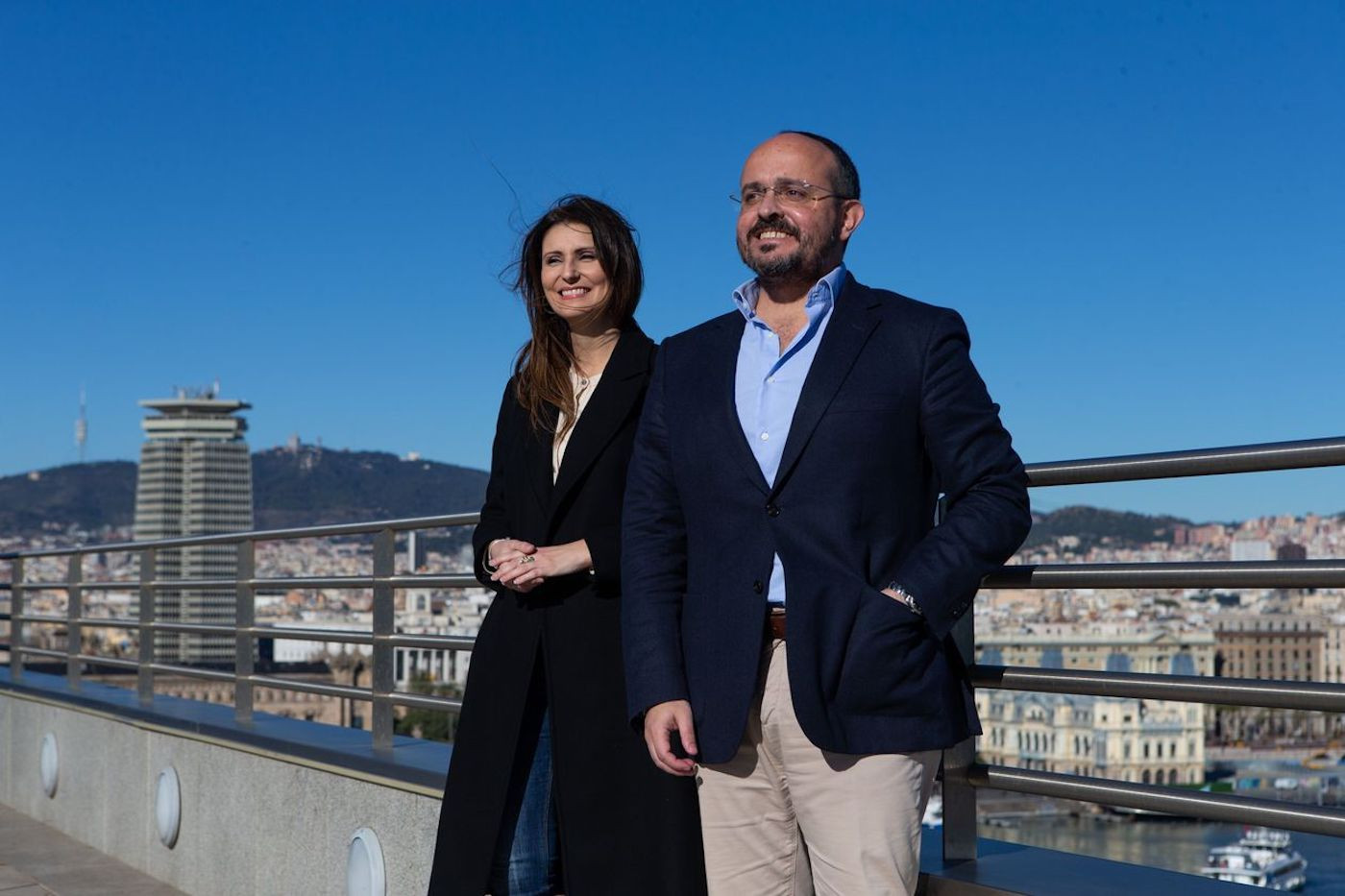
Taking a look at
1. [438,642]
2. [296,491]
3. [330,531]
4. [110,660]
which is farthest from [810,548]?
[296,491]

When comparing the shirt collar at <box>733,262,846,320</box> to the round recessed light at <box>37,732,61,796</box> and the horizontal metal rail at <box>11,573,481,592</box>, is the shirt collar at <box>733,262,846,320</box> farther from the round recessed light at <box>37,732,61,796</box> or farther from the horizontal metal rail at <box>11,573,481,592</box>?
the round recessed light at <box>37,732,61,796</box>

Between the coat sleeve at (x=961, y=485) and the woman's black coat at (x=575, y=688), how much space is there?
26.8 inches

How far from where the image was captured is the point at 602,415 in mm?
2777

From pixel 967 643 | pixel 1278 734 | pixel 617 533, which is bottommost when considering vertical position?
pixel 1278 734

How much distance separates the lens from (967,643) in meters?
2.67

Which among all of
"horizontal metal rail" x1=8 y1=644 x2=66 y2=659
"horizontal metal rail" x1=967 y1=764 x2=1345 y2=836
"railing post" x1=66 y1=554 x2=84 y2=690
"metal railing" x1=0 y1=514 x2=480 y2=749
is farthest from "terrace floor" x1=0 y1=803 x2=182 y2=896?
"horizontal metal rail" x1=967 y1=764 x2=1345 y2=836

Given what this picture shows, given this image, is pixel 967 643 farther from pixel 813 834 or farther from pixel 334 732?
pixel 334 732

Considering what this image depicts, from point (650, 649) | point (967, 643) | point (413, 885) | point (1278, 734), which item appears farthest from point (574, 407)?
point (1278, 734)

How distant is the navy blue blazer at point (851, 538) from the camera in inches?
85.0

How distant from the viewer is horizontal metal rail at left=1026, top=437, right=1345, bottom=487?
85.0 inches

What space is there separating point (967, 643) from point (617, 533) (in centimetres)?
62

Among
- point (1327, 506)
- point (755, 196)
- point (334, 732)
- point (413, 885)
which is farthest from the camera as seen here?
point (1327, 506)

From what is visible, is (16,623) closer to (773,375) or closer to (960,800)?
(960,800)

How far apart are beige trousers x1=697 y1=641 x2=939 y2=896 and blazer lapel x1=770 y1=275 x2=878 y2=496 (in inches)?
11.0
